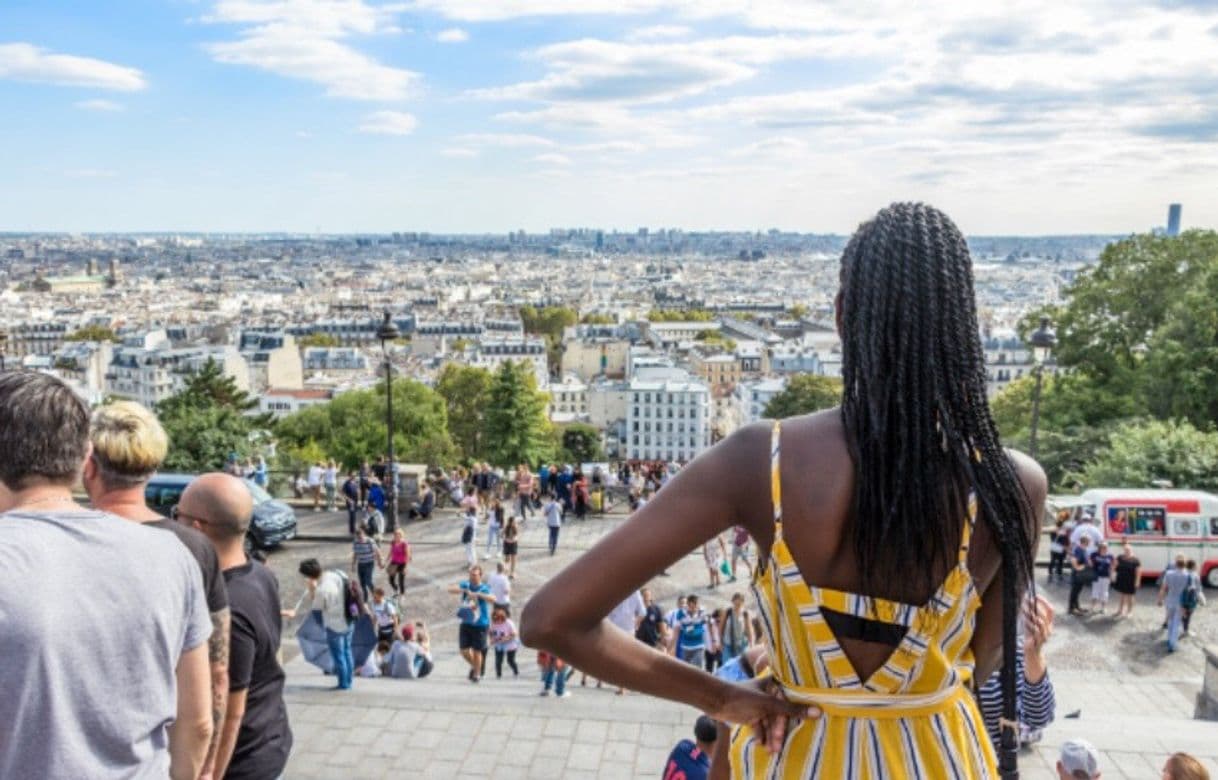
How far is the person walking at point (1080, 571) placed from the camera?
13.7 metres

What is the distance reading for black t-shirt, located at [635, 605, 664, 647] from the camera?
10.1 m

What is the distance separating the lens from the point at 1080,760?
4570 millimetres

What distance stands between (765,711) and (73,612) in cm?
135

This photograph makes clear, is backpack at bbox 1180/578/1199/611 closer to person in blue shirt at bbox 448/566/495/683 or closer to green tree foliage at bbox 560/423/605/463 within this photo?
person in blue shirt at bbox 448/566/495/683

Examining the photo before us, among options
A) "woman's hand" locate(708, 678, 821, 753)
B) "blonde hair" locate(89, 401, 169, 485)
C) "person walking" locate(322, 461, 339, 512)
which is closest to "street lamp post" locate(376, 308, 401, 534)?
"person walking" locate(322, 461, 339, 512)

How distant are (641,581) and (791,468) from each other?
0.27 m

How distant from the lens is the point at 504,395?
5531 cm

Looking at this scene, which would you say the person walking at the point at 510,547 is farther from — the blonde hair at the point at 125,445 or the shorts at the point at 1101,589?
the blonde hair at the point at 125,445

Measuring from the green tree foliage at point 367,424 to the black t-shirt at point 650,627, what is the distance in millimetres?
41360

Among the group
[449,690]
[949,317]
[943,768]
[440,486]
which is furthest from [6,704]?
[440,486]

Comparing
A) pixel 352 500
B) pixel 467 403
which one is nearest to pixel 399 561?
pixel 352 500

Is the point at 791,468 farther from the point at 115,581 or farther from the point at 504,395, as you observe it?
the point at 504,395

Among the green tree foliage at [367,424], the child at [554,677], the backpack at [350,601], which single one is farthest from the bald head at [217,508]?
the green tree foliage at [367,424]

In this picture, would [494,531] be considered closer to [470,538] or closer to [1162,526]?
[470,538]
